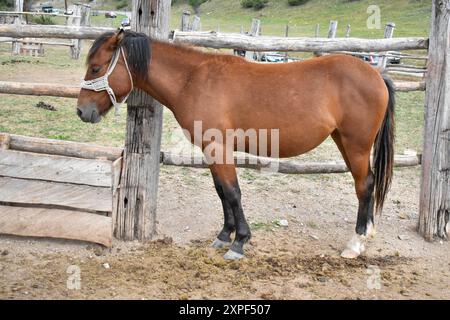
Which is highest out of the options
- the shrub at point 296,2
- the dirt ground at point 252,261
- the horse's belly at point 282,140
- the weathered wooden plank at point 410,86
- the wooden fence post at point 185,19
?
the shrub at point 296,2

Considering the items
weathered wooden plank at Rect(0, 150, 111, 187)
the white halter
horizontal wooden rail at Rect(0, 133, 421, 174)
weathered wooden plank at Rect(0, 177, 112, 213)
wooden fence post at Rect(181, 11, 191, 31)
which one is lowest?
weathered wooden plank at Rect(0, 177, 112, 213)

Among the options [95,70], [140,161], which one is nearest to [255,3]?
[140,161]

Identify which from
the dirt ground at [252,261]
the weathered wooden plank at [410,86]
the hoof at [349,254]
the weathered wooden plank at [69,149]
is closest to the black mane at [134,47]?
the weathered wooden plank at [69,149]

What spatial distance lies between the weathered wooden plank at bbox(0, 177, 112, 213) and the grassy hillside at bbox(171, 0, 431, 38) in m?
22.3

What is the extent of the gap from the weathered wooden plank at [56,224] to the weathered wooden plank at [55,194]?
0.21 ft

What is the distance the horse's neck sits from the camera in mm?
3537

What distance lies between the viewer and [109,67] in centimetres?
344

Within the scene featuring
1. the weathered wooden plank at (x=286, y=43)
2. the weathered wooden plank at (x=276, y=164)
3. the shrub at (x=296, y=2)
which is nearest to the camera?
the weathered wooden plank at (x=286, y=43)

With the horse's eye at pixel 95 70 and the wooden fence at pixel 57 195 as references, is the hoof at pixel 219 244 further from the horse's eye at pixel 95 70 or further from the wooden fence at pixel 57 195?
the horse's eye at pixel 95 70

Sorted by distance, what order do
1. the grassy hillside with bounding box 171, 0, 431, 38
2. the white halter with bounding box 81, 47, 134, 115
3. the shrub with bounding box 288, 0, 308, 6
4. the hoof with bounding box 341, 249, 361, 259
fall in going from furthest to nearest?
the shrub with bounding box 288, 0, 308, 6
the grassy hillside with bounding box 171, 0, 431, 38
the hoof with bounding box 341, 249, 361, 259
the white halter with bounding box 81, 47, 134, 115

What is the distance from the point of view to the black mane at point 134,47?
3412 mm

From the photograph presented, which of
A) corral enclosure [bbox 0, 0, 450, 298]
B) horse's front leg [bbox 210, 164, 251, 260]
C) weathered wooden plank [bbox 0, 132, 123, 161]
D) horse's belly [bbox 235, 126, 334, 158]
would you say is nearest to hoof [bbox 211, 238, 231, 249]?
horse's front leg [bbox 210, 164, 251, 260]

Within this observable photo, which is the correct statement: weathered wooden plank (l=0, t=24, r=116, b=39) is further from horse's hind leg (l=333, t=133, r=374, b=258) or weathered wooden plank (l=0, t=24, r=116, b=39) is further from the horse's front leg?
horse's hind leg (l=333, t=133, r=374, b=258)

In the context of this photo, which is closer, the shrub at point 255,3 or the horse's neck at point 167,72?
the horse's neck at point 167,72
